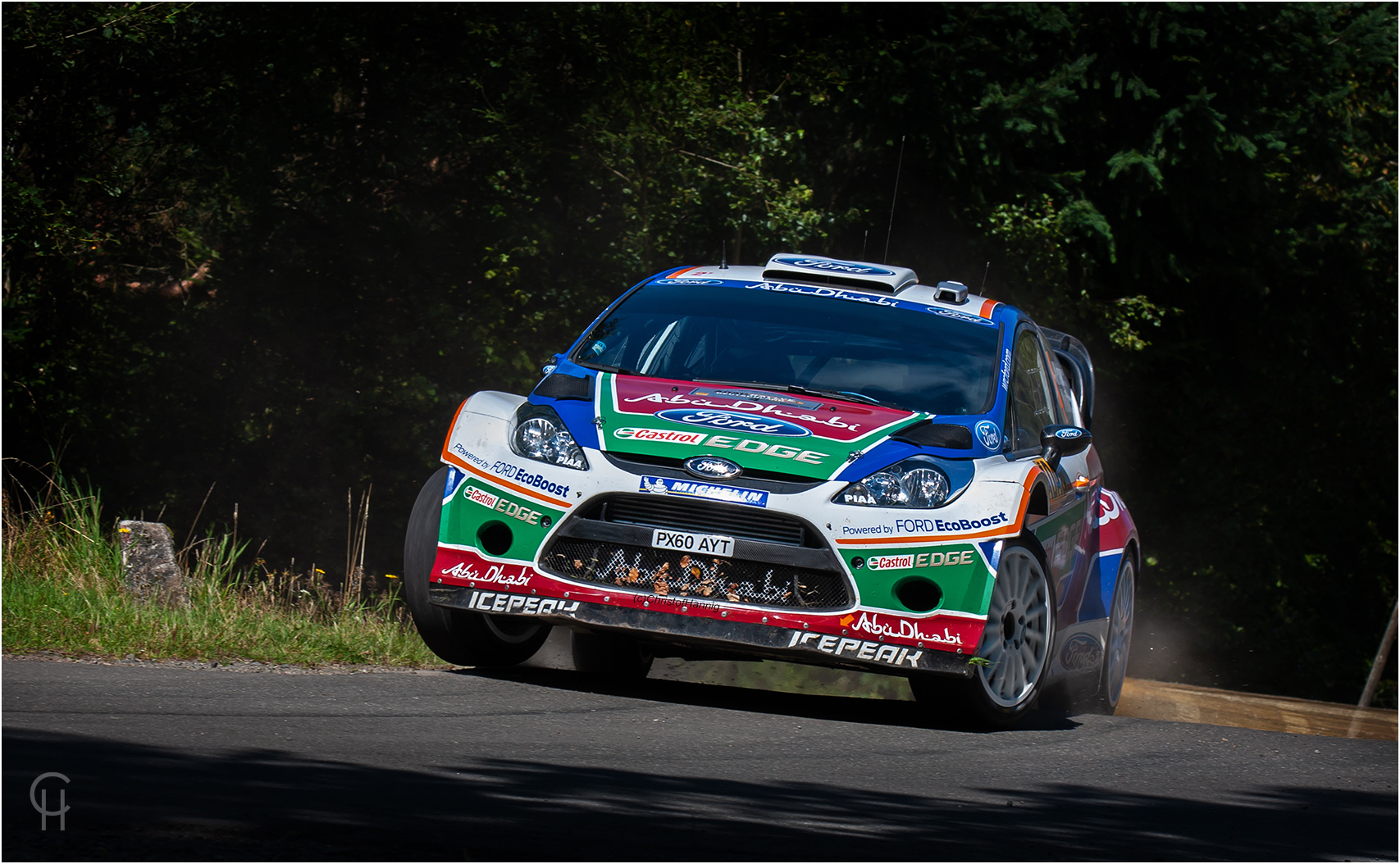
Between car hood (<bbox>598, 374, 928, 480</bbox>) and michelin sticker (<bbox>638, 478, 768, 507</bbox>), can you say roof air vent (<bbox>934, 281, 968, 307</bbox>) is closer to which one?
car hood (<bbox>598, 374, 928, 480</bbox>)

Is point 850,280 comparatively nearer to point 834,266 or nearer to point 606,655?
point 834,266

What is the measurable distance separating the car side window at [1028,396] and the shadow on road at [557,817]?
88.9 inches

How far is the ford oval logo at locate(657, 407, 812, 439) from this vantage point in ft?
22.2

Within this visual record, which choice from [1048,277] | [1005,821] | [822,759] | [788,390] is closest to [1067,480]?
[788,390]

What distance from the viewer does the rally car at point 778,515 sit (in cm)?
658

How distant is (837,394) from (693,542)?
116cm

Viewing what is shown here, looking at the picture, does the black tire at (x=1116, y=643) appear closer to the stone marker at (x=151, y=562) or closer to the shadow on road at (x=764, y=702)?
the shadow on road at (x=764, y=702)

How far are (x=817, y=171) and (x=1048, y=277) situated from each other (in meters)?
3.04

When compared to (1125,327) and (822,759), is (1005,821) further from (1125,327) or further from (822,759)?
(1125,327)

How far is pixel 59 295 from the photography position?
58.3ft

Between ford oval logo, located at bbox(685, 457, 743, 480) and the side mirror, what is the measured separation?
1.58 m

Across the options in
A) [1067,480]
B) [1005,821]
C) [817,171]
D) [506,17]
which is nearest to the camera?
[1005,821]

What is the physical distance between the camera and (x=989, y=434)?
7137 millimetres

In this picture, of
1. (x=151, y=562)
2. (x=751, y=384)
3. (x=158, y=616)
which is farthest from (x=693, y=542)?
(x=151, y=562)
